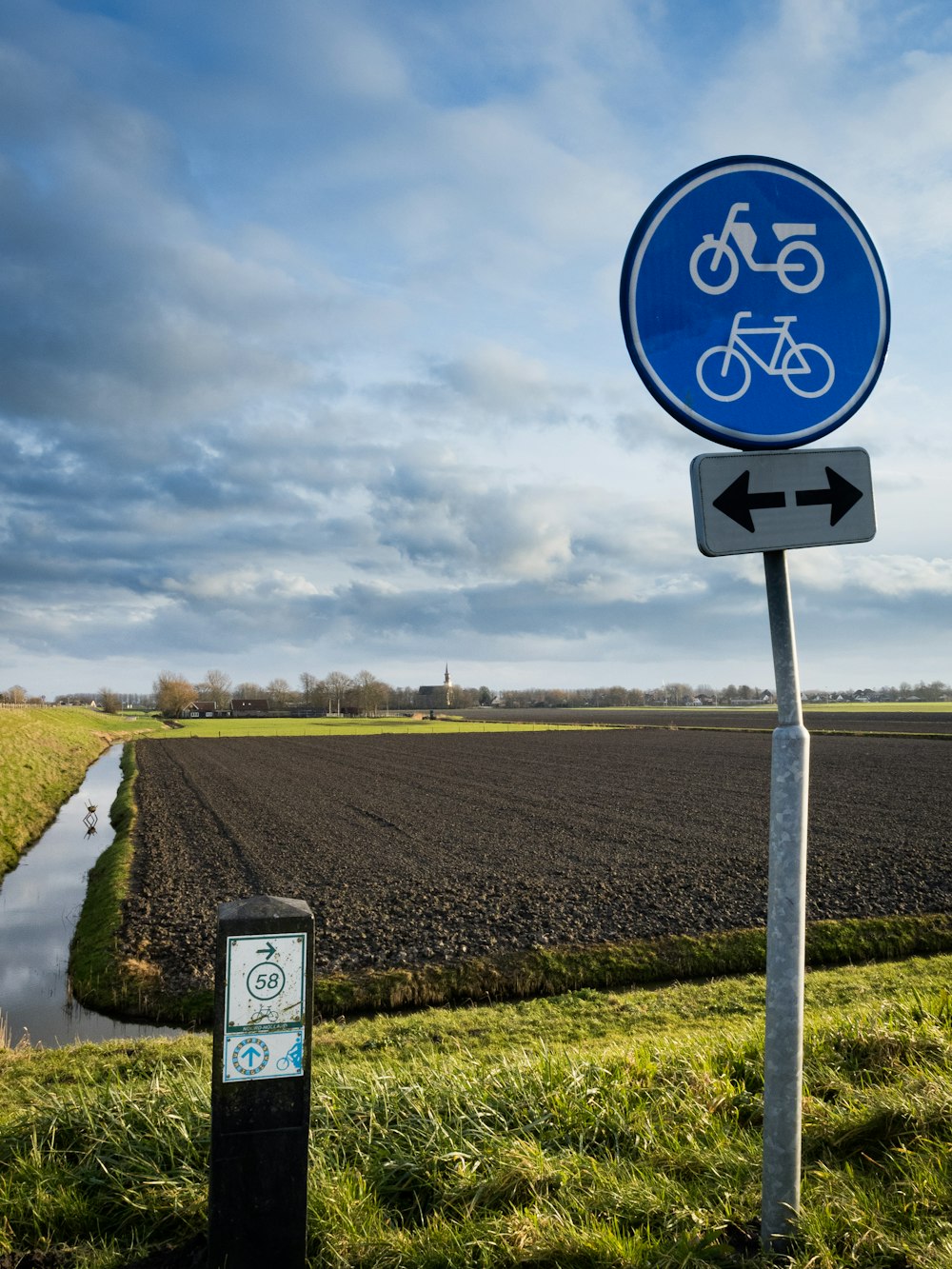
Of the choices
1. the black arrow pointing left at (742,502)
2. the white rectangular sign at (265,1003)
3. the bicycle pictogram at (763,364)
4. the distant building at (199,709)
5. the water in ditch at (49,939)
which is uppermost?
the bicycle pictogram at (763,364)

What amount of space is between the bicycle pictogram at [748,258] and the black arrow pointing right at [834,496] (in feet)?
2.37

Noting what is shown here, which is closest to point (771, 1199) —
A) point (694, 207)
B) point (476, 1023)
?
point (694, 207)

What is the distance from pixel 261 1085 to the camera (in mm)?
3395

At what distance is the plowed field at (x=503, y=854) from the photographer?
40.7 ft

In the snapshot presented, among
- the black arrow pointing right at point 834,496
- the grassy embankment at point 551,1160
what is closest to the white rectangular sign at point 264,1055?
the grassy embankment at point 551,1160

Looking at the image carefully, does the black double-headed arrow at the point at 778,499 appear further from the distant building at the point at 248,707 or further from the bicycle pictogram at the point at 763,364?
the distant building at the point at 248,707

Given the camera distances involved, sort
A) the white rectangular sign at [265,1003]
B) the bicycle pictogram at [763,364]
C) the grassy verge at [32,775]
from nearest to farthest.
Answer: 1. the bicycle pictogram at [763,364]
2. the white rectangular sign at [265,1003]
3. the grassy verge at [32,775]

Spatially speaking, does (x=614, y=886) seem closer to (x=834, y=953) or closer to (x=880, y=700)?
(x=834, y=953)

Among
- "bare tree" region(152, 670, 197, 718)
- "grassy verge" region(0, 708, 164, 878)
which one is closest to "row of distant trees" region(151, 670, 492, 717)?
"bare tree" region(152, 670, 197, 718)

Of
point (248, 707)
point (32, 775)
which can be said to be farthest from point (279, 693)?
point (32, 775)

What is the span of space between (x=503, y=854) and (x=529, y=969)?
23.5 feet

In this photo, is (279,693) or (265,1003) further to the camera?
(279,693)

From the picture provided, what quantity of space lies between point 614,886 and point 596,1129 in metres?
11.0

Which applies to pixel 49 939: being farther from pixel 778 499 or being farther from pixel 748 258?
pixel 748 258
